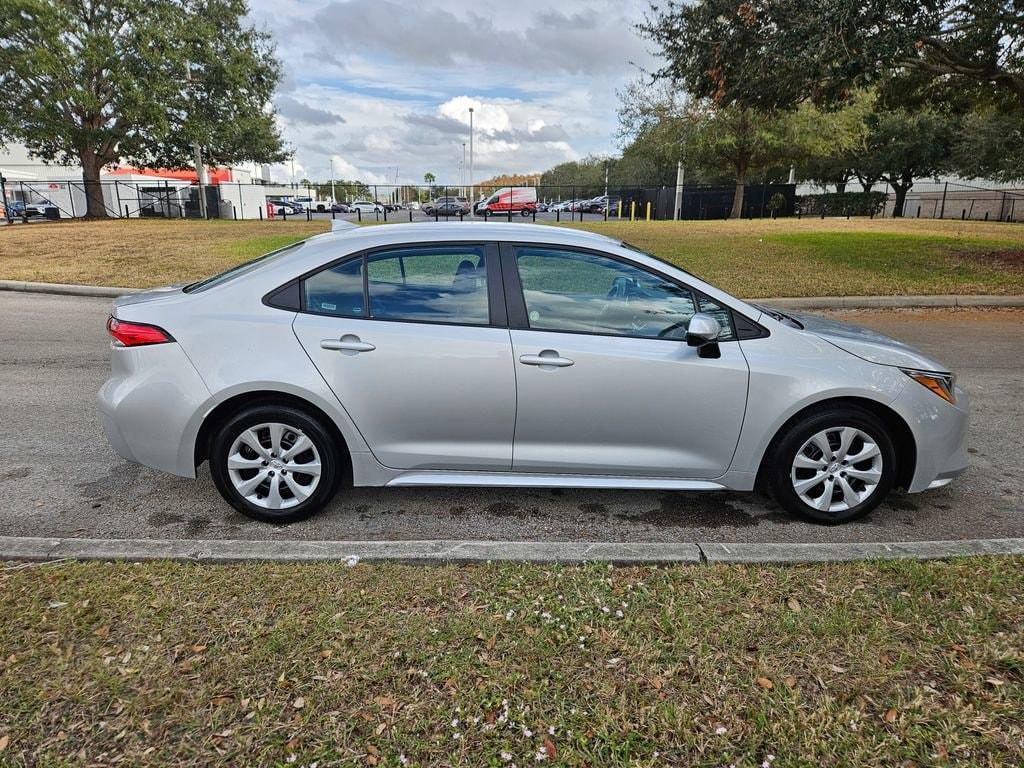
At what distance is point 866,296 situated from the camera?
11.0 meters

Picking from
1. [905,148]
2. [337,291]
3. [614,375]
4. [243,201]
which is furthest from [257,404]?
[905,148]

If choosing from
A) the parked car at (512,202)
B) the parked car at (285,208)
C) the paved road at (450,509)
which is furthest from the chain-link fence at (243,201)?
the paved road at (450,509)

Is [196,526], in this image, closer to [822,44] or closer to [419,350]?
[419,350]

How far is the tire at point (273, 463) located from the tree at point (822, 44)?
9.80 m

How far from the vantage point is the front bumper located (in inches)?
141

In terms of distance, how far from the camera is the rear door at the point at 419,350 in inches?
138

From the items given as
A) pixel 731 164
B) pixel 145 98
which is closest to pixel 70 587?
pixel 145 98

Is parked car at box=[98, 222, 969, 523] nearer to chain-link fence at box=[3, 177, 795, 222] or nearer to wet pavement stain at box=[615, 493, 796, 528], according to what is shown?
wet pavement stain at box=[615, 493, 796, 528]

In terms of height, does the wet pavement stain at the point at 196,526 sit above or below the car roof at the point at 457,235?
below

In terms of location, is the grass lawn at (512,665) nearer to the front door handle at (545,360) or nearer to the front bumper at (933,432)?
the front bumper at (933,432)

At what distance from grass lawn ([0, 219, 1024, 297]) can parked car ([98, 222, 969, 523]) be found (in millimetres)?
8053

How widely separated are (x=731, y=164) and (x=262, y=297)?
146ft

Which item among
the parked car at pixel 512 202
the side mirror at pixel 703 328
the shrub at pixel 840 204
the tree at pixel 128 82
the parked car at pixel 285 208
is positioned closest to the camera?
the side mirror at pixel 703 328

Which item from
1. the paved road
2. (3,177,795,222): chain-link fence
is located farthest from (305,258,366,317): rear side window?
(3,177,795,222): chain-link fence
